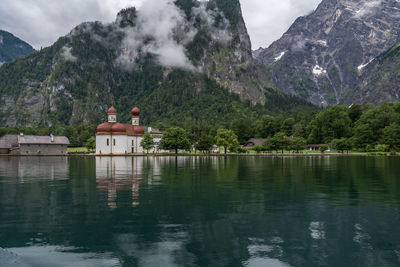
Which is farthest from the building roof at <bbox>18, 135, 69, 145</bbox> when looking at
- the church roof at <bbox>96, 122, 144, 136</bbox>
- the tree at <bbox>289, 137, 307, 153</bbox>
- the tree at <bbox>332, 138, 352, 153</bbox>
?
the tree at <bbox>332, 138, 352, 153</bbox>

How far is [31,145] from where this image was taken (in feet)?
550

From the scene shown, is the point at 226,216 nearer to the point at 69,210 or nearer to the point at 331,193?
the point at 69,210

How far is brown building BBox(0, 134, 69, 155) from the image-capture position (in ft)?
546

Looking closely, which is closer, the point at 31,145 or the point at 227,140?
the point at 31,145

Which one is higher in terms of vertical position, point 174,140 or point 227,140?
point 174,140

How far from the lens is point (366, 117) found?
7131 inches

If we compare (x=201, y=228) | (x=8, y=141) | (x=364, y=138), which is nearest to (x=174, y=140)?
(x=8, y=141)

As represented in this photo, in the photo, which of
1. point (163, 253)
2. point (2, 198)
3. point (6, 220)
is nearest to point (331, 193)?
point (163, 253)

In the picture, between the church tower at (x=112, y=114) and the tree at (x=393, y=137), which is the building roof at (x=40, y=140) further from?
the tree at (x=393, y=137)

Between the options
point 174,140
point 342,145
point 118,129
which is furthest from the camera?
point 118,129

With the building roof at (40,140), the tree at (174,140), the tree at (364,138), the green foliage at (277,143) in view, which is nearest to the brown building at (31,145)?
the building roof at (40,140)

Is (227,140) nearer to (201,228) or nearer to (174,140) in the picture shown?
(174,140)

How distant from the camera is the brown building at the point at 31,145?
546ft

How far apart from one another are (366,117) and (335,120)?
16.9 meters
